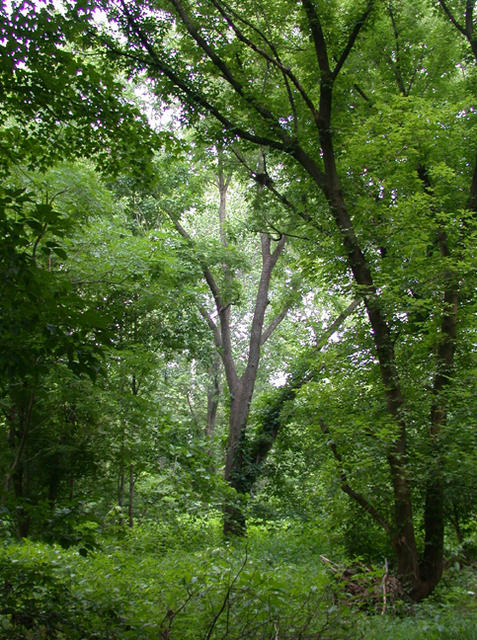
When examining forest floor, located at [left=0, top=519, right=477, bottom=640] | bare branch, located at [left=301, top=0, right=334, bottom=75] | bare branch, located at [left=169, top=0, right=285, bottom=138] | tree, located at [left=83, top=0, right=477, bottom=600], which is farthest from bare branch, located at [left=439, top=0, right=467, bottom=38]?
forest floor, located at [left=0, top=519, right=477, bottom=640]

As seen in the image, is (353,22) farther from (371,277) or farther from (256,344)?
(256,344)

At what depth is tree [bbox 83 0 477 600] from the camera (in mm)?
7504

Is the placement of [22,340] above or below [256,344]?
below

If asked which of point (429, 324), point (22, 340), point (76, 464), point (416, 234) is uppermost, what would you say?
Answer: point (416, 234)

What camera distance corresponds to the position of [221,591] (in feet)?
13.4

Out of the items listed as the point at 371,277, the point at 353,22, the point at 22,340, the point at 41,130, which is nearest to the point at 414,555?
the point at 371,277

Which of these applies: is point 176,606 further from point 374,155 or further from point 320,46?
point 320,46

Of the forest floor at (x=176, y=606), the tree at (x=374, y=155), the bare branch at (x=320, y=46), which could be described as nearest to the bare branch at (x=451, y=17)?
the tree at (x=374, y=155)

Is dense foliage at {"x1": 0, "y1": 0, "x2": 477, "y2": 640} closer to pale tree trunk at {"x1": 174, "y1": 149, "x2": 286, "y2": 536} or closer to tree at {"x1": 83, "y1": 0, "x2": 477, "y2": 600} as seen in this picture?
tree at {"x1": 83, "y1": 0, "x2": 477, "y2": 600}

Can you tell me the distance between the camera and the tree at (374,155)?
7504 mm

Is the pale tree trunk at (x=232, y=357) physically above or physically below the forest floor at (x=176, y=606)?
above

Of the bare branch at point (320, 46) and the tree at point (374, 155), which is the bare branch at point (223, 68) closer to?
the tree at point (374, 155)

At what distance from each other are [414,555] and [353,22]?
24.6 ft

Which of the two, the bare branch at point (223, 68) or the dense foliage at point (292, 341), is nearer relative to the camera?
the dense foliage at point (292, 341)
